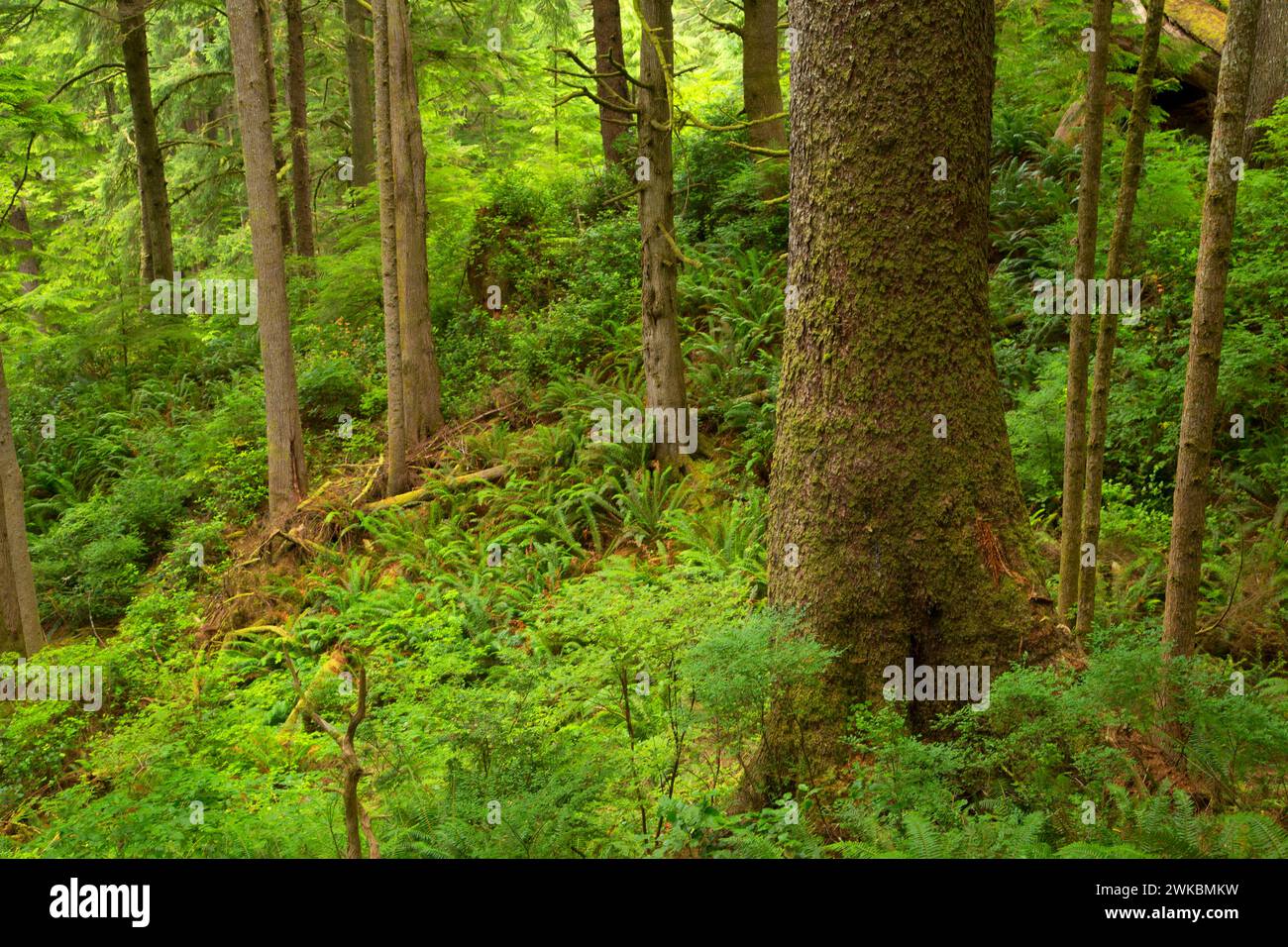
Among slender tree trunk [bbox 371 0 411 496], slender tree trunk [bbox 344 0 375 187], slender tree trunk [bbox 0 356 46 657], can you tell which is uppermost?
slender tree trunk [bbox 344 0 375 187]

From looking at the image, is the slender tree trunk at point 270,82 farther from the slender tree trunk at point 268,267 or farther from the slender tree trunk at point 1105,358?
the slender tree trunk at point 1105,358

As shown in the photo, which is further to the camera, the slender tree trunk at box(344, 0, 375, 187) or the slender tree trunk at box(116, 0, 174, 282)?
the slender tree trunk at box(344, 0, 375, 187)

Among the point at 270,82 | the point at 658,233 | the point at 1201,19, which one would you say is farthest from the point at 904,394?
the point at 270,82

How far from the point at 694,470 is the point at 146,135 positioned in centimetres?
1248

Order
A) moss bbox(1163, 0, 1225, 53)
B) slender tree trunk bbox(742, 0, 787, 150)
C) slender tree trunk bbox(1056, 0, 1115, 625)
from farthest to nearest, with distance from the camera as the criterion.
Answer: slender tree trunk bbox(742, 0, 787, 150) → moss bbox(1163, 0, 1225, 53) → slender tree trunk bbox(1056, 0, 1115, 625)

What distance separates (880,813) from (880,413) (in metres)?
1.84

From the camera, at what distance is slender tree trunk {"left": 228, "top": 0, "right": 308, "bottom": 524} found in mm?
10852

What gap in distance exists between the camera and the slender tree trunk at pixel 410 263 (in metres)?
11.9

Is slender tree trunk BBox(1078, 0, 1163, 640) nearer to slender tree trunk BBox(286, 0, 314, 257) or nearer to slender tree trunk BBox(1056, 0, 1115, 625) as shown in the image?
slender tree trunk BBox(1056, 0, 1115, 625)

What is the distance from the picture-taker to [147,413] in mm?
14984

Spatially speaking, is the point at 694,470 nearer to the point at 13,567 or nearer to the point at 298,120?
the point at 13,567

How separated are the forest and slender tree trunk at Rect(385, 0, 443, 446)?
0.20 feet

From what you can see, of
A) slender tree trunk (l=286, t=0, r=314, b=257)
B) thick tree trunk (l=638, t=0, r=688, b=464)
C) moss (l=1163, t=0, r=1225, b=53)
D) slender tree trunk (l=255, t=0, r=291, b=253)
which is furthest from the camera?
slender tree trunk (l=286, t=0, r=314, b=257)

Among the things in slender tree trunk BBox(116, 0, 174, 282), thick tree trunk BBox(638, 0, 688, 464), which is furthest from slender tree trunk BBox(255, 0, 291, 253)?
thick tree trunk BBox(638, 0, 688, 464)
